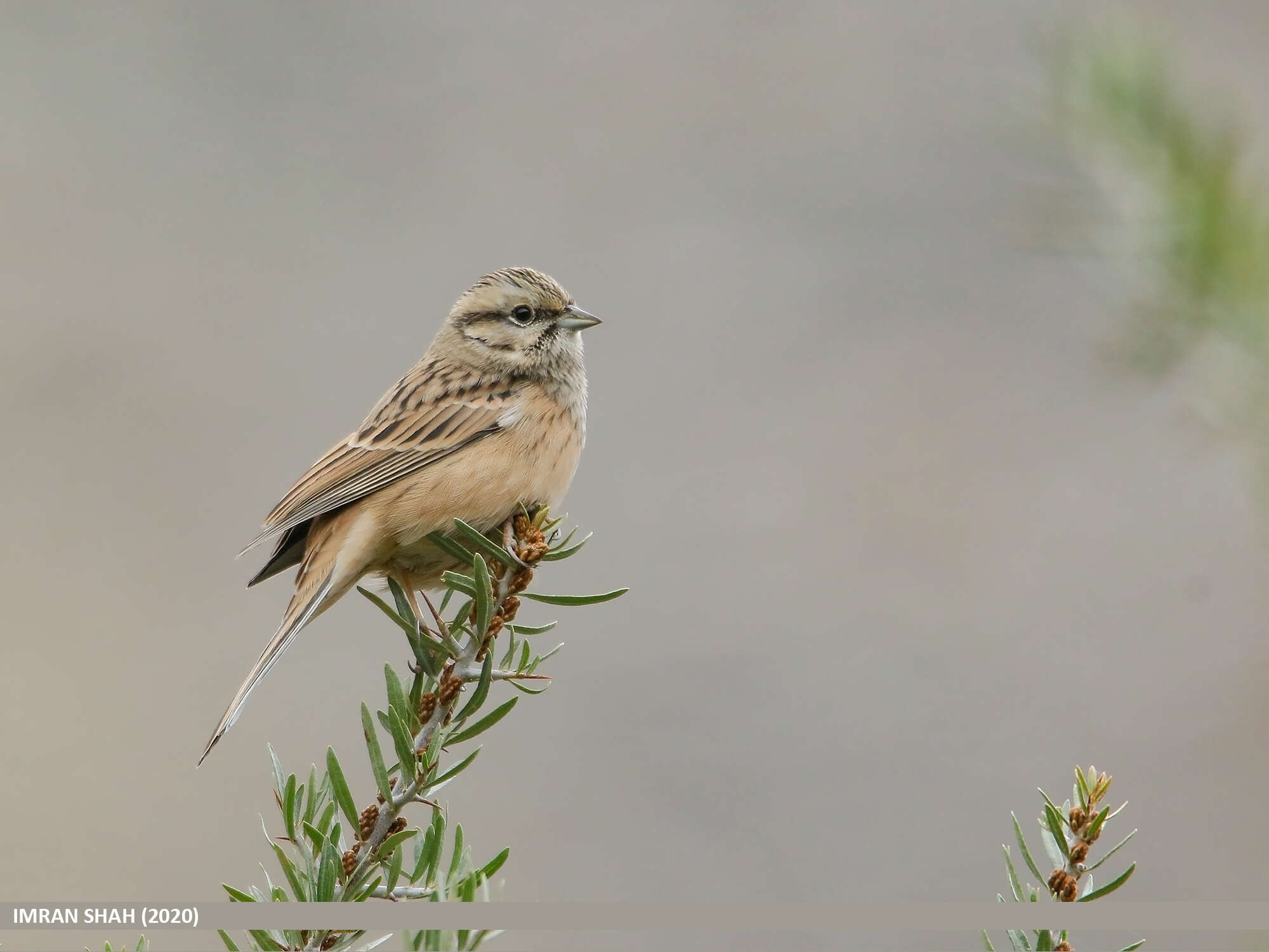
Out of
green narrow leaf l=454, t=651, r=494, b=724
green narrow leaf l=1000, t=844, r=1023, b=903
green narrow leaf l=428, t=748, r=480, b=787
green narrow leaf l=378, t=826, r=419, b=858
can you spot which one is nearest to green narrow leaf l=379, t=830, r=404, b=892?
green narrow leaf l=378, t=826, r=419, b=858

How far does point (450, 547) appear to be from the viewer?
2.10 meters

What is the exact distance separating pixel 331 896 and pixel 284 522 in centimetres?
134

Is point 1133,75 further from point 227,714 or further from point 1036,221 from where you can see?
point 227,714

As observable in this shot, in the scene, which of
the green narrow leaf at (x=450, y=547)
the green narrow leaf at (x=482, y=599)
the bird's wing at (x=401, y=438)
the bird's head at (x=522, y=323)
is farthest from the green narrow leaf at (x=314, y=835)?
the bird's head at (x=522, y=323)

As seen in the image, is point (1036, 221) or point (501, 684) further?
point (501, 684)

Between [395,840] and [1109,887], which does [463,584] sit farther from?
[1109,887]

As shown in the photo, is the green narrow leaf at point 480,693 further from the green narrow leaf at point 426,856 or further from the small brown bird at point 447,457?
the small brown bird at point 447,457

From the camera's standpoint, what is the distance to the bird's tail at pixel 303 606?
221 centimetres

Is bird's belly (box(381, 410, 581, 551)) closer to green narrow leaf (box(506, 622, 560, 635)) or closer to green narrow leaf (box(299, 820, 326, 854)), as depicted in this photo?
green narrow leaf (box(506, 622, 560, 635))

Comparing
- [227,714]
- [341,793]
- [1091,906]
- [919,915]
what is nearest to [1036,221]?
[1091,906]

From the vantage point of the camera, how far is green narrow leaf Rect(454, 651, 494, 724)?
1.52 meters

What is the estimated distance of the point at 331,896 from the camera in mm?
1260

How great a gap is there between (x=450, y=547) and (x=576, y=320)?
40.4 inches

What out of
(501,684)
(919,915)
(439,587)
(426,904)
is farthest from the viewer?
(439,587)
